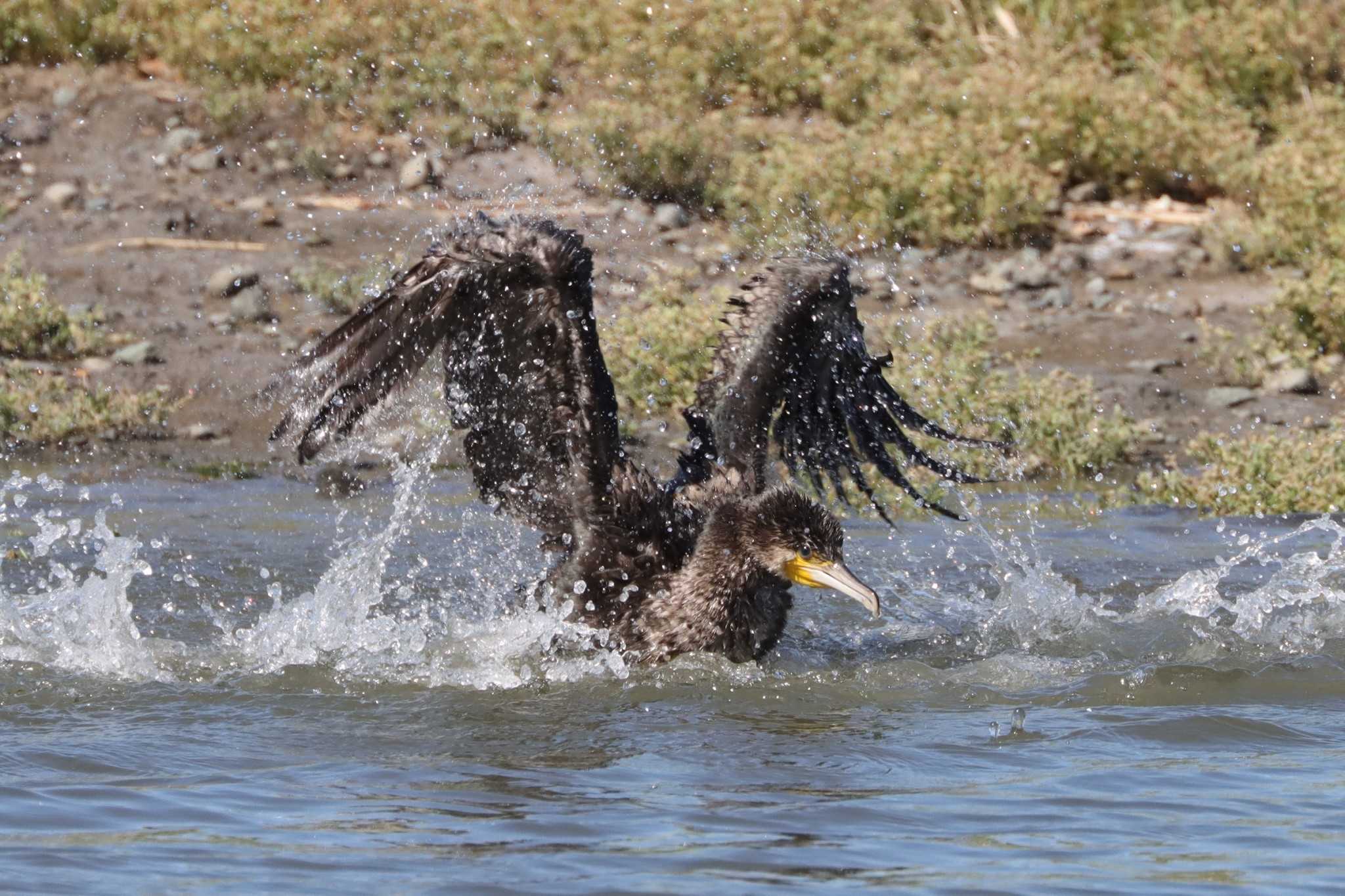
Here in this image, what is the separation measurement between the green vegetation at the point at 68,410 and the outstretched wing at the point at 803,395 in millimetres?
4259

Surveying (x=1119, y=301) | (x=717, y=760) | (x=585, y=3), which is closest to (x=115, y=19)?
(x=585, y=3)

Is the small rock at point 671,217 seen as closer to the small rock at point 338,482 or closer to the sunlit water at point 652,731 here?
the small rock at point 338,482

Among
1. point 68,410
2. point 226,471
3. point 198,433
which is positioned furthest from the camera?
point 198,433

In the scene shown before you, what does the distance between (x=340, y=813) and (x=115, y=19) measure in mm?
10308

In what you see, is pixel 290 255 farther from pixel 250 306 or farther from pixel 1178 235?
pixel 1178 235

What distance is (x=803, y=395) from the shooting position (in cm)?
721

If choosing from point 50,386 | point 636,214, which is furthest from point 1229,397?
point 50,386

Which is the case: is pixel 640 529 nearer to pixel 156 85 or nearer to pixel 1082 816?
pixel 1082 816

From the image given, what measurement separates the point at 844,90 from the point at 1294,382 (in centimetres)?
411

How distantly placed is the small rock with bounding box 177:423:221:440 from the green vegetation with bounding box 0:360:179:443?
0.12m

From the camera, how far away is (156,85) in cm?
1395

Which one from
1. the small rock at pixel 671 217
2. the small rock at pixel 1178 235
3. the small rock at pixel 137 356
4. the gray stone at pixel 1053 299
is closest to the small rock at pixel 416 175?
the small rock at pixel 671 217

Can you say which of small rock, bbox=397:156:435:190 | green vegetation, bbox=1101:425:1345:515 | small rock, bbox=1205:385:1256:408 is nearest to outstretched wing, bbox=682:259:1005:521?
green vegetation, bbox=1101:425:1345:515

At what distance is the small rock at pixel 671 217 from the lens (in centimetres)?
1245
